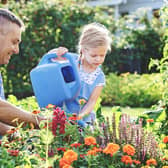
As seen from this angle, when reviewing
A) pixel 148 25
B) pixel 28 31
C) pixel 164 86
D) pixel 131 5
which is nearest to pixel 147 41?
pixel 148 25

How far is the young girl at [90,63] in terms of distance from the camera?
350 cm

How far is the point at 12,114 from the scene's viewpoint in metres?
2.72

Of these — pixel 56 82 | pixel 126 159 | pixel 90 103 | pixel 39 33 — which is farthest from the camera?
pixel 39 33

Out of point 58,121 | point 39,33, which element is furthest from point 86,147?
point 39,33

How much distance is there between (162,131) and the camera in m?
3.74

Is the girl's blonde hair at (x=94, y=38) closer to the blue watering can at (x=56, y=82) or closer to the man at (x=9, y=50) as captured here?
the blue watering can at (x=56, y=82)

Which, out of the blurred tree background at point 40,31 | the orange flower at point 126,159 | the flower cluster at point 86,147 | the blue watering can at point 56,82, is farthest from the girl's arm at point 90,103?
the blurred tree background at point 40,31

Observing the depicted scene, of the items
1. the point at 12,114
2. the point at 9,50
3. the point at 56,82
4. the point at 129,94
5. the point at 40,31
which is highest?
the point at 9,50

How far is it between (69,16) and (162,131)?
6.62 m

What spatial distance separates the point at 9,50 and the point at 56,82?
0.54 m

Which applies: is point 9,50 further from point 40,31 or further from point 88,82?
point 40,31

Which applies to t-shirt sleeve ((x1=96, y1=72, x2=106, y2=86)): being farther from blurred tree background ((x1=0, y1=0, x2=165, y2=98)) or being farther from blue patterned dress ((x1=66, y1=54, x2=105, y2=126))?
blurred tree background ((x1=0, y1=0, x2=165, y2=98))

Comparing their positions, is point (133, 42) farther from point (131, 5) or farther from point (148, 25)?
point (131, 5)

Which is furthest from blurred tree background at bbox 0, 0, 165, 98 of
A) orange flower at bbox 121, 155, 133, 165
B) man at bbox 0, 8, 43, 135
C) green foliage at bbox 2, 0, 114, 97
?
orange flower at bbox 121, 155, 133, 165
